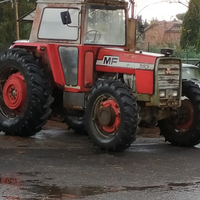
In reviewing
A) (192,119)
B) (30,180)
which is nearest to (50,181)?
(30,180)

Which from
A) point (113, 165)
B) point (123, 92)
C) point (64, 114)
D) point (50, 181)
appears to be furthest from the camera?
point (64, 114)

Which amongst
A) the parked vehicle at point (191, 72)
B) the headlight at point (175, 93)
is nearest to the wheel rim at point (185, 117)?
the headlight at point (175, 93)

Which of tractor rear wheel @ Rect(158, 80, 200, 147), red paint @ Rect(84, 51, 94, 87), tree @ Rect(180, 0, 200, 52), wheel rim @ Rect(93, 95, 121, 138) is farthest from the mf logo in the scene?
tree @ Rect(180, 0, 200, 52)

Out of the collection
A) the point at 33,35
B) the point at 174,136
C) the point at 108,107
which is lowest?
the point at 174,136

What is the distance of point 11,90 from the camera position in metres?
10.9

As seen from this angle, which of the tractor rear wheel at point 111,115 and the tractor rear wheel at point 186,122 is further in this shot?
the tractor rear wheel at point 186,122

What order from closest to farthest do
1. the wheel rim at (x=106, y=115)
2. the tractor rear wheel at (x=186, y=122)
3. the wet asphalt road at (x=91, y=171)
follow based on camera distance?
the wet asphalt road at (x=91, y=171) → the wheel rim at (x=106, y=115) → the tractor rear wheel at (x=186, y=122)

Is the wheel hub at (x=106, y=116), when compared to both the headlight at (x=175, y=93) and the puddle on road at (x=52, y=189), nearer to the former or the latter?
the headlight at (x=175, y=93)

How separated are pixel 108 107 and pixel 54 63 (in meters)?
1.64

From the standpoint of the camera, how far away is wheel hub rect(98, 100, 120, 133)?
9.31 m

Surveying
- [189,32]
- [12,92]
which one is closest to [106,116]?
[12,92]

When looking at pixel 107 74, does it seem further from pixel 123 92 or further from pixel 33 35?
pixel 33 35

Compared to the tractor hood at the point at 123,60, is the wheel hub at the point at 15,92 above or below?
below

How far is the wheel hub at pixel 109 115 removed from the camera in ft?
30.6
